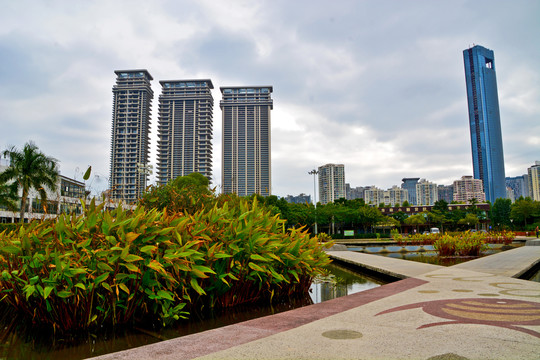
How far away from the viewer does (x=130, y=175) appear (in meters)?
149

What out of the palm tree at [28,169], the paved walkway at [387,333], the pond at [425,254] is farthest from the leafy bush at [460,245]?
the palm tree at [28,169]

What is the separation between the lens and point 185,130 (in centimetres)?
16112

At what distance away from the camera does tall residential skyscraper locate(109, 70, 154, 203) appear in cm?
15050

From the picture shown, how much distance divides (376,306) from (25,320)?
15.2 feet

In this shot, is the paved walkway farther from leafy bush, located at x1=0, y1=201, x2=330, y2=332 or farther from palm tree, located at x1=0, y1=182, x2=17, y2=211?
palm tree, located at x1=0, y1=182, x2=17, y2=211

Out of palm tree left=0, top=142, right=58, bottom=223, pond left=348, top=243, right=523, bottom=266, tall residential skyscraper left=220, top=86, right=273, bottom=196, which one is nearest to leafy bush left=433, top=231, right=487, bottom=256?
pond left=348, top=243, right=523, bottom=266

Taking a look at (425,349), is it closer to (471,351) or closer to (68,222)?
(471,351)

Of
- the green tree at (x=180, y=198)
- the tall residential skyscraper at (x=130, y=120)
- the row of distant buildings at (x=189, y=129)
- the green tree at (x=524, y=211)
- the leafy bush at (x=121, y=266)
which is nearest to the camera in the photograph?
the leafy bush at (x=121, y=266)

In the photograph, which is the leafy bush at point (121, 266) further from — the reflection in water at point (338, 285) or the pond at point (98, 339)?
the reflection in water at point (338, 285)

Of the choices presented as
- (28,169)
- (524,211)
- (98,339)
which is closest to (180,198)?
(98,339)

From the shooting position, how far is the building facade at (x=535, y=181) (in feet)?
567

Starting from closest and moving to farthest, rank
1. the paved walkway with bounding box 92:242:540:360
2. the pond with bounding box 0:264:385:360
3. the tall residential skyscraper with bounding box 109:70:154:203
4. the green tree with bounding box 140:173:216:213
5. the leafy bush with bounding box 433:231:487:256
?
the paved walkway with bounding box 92:242:540:360, the pond with bounding box 0:264:385:360, the green tree with bounding box 140:173:216:213, the leafy bush with bounding box 433:231:487:256, the tall residential skyscraper with bounding box 109:70:154:203

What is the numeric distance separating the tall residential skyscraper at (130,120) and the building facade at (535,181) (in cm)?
18737

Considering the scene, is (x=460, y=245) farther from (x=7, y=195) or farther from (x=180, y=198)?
(x=7, y=195)
